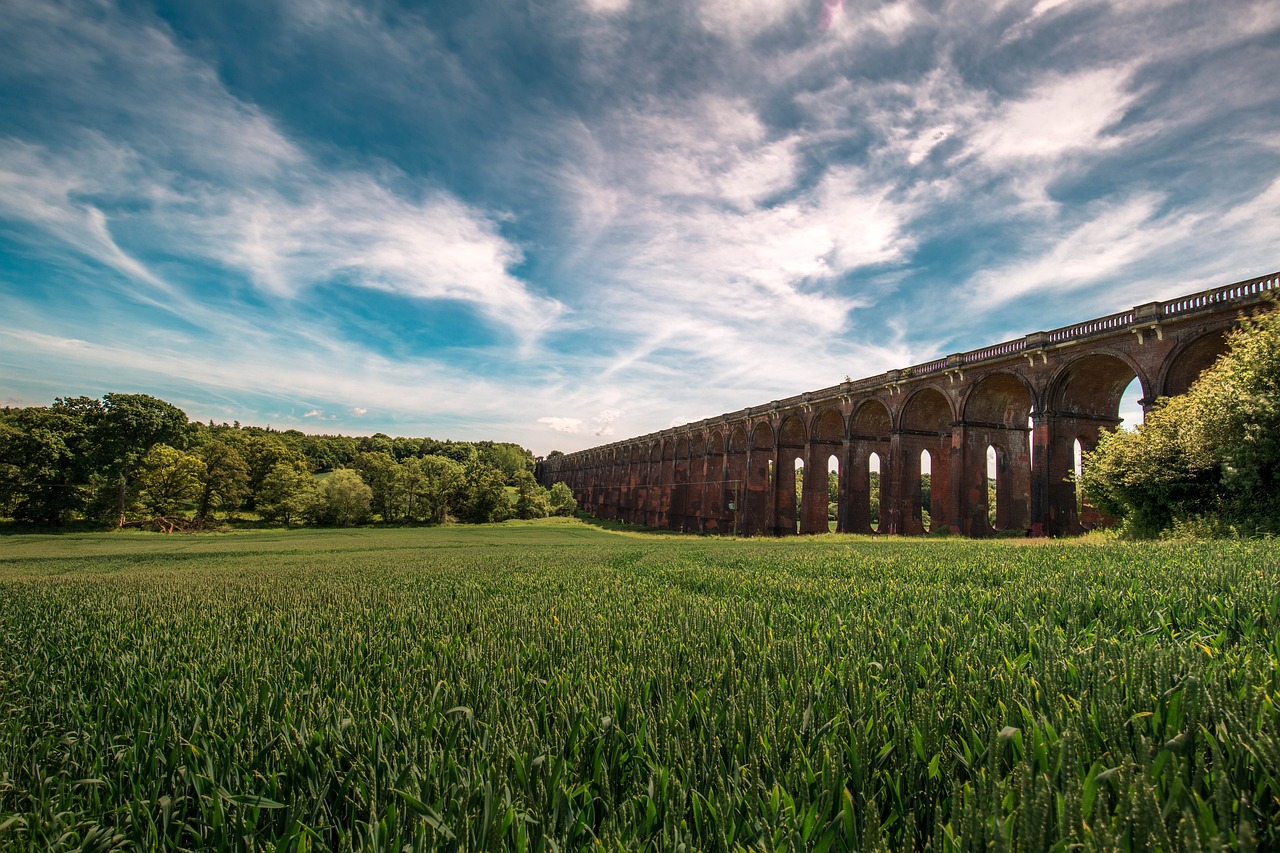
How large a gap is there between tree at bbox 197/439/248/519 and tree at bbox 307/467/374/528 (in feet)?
25.2

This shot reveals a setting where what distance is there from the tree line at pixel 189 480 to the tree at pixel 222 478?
0.36 feet

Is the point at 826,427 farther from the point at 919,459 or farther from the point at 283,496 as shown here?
the point at 283,496

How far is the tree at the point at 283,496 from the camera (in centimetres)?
6081

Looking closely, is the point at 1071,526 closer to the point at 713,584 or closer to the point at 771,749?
the point at 713,584

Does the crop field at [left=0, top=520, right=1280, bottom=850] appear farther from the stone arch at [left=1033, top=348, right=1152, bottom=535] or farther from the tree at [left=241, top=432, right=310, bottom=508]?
the tree at [left=241, top=432, right=310, bottom=508]

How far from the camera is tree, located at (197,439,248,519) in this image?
60469 millimetres

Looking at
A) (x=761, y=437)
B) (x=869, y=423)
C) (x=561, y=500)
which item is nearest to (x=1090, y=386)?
(x=869, y=423)

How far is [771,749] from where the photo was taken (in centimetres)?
197

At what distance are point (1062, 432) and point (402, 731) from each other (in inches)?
1288

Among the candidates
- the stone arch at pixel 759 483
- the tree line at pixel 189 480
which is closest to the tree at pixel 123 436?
the tree line at pixel 189 480

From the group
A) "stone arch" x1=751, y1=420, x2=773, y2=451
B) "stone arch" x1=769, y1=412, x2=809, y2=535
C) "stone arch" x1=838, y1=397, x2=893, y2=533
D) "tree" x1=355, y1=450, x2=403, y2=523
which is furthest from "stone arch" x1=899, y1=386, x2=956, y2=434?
"tree" x1=355, y1=450, x2=403, y2=523

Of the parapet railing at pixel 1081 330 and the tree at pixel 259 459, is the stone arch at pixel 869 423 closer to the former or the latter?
the parapet railing at pixel 1081 330

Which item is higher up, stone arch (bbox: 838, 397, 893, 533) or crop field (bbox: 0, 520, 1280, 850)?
stone arch (bbox: 838, 397, 893, 533)

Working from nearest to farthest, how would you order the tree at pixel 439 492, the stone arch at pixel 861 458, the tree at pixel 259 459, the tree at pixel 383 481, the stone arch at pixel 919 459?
the stone arch at pixel 919 459 → the stone arch at pixel 861 458 → the tree at pixel 259 459 → the tree at pixel 383 481 → the tree at pixel 439 492
